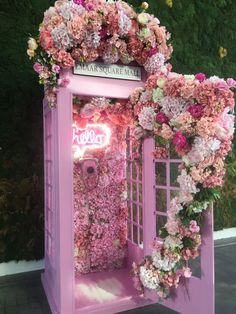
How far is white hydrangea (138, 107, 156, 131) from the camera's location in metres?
3.19

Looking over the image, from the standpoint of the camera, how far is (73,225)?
3168 mm

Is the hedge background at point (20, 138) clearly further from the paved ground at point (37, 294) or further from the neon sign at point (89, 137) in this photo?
the neon sign at point (89, 137)

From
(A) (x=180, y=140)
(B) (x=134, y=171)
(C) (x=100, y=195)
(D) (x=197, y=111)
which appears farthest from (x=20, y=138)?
(D) (x=197, y=111)

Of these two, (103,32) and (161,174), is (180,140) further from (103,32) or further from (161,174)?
(161,174)

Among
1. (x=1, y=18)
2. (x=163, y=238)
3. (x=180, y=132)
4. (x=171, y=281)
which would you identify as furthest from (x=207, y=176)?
(x=1, y=18)

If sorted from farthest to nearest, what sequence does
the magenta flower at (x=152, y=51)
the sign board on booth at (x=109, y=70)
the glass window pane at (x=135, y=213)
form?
the glass window pane at (x=135, y=213) → the magenta flower at (x=152, y=51) → the sign board on booth at (x=109, y=70)

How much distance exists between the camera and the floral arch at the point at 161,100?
274 centimetres

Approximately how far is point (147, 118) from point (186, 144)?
54 cm

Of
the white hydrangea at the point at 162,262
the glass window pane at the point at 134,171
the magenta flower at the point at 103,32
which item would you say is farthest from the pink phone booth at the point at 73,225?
the white hydrangea at the point at 162,262

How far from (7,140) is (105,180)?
1.39m

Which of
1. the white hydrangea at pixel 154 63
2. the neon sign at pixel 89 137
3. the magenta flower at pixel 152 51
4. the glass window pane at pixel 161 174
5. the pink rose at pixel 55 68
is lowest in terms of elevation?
the glass window pane at pixel 161 174

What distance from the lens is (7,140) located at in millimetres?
4434

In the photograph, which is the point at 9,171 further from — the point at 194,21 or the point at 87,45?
the point at 194,21

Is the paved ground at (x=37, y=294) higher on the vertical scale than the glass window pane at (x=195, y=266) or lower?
lower
